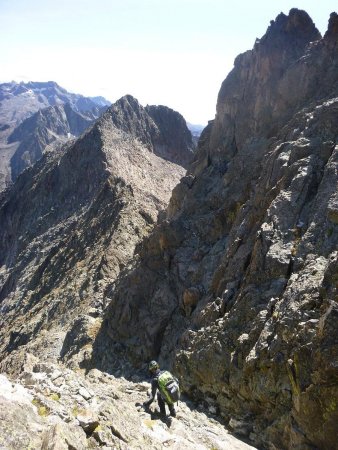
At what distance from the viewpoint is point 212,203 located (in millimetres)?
32969

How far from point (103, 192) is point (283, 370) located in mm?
49741

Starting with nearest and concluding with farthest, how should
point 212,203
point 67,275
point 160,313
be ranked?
point 160,313
point 212,203
point 67,275

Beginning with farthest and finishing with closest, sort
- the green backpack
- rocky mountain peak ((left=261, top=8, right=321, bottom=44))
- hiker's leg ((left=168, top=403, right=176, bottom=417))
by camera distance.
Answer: rocky mountain peak ((left=261, top=8, right=321, bottom=44)), hiker's leg ((left=168, top=403, right=176, bottom=417)), the green backpack

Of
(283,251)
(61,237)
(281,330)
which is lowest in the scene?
(61,237)

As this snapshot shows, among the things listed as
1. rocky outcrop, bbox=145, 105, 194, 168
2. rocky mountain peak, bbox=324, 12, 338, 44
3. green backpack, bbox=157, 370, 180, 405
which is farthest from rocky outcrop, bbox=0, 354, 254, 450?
rocky outcrop, bbox=145, 105, 194, 168

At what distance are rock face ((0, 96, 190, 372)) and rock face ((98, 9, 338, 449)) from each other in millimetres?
7000

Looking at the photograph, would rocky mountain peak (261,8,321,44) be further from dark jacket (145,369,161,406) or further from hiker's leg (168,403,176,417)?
hiker's leg (168,403,176,417)

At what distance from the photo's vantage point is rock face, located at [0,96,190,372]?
132 feet

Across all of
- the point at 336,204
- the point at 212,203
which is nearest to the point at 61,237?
the point at 212,203

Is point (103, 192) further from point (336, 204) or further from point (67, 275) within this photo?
point (336, 204)

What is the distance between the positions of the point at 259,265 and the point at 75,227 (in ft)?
157

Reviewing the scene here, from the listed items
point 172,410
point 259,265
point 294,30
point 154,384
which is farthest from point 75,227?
point 172,410

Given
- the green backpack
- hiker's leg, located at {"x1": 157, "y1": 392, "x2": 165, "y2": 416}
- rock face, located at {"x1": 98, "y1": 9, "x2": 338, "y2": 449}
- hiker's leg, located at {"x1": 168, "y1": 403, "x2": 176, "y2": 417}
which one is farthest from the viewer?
hiker's leg, located at {"x1": 157, "y1": 392, "x2": 165, "y2": 416}

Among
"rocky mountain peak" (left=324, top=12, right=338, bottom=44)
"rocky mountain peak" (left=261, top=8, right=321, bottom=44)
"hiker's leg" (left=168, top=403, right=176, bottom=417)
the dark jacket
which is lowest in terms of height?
"hiker's leg" (left=168, top=403, right=176, bottom=417)
